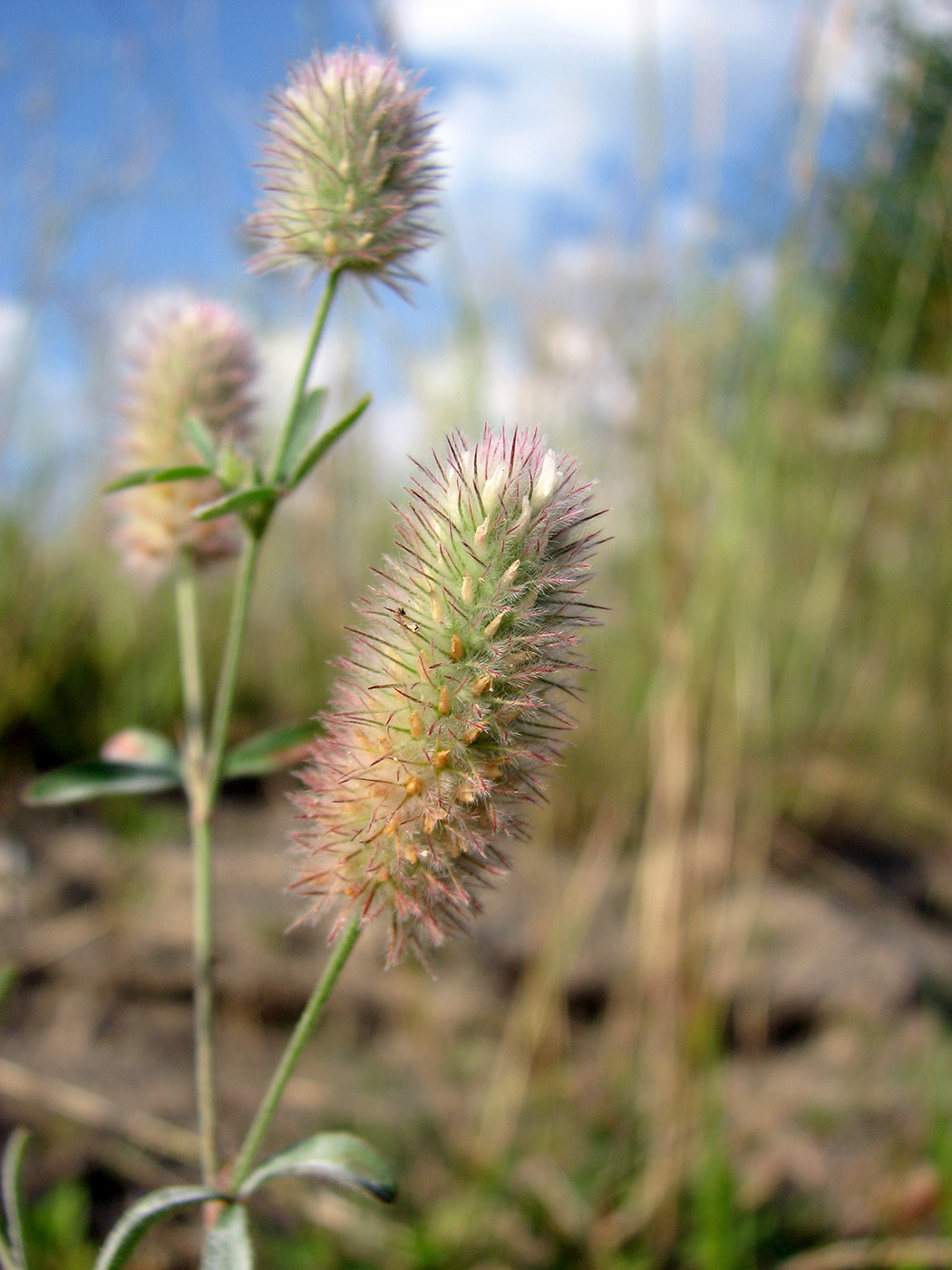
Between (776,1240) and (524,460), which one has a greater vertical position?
(524,460)

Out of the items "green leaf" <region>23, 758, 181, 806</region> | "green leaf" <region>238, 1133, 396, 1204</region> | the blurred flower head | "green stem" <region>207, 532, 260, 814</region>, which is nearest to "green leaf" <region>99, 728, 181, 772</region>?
"green leaf" <region>23, 758, 181, 806</region>

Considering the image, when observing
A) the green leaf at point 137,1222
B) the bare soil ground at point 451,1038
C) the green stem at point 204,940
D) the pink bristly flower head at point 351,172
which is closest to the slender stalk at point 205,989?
the green stem at point 204,940

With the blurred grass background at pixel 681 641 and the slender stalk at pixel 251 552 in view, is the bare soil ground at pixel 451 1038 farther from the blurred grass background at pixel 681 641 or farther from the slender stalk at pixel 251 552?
the slender stalk at pixel 251 552

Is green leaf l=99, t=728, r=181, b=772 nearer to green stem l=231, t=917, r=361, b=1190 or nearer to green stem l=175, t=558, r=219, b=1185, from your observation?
green stem l=175, t=558, r=219, b=1185

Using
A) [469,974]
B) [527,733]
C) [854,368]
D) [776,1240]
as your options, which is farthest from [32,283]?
[854,368]

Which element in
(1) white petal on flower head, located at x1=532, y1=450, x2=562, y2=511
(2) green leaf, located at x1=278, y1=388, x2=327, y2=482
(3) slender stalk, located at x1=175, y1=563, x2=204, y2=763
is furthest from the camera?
(3) slender stalk, located at x1=175, y1=563, x2=204, y2=763

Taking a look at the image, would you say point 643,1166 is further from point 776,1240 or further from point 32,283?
point 32,283
